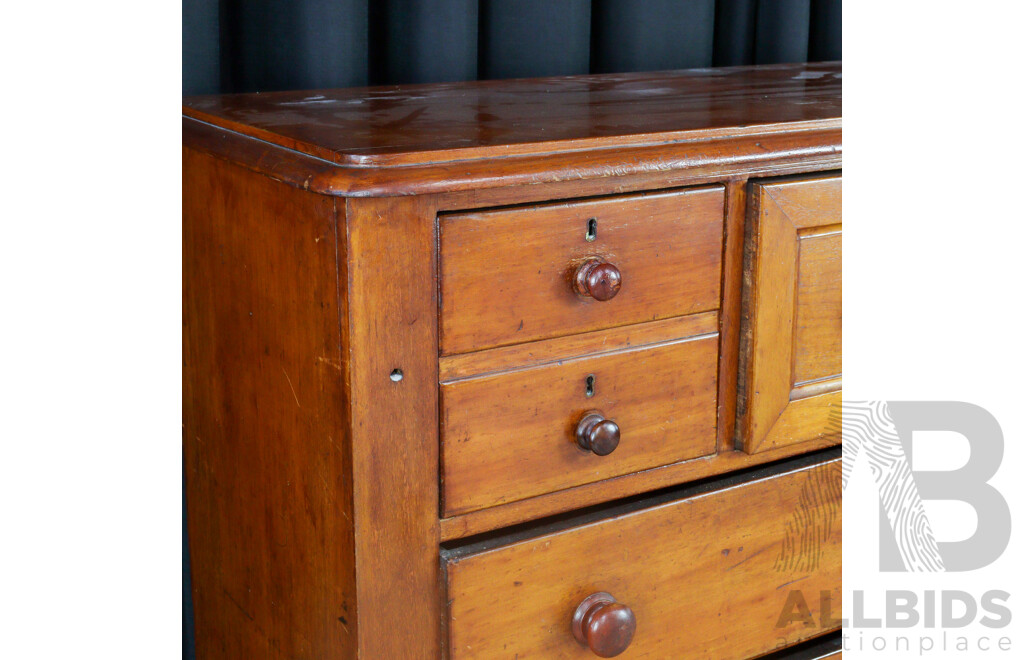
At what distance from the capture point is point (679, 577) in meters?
1.02

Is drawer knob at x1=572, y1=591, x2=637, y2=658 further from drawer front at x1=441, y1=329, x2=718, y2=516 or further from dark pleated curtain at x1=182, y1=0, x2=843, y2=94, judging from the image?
dark pleated curtain at x1=182, y1=0, x2=843, y2=94

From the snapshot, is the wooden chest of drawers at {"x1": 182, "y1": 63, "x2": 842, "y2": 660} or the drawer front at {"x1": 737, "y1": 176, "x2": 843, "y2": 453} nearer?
the wooden chest of drawers at {"x1": 182, "y1": 63, "x2": 842, "y2": 660}

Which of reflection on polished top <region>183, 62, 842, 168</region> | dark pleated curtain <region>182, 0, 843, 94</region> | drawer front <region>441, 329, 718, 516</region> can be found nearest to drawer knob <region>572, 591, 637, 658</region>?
drawer front <region>441, 329, 718, 516</region>

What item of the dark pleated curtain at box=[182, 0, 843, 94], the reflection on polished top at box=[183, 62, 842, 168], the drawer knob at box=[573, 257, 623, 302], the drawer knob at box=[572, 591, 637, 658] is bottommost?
the drawer knob at box=[572, 591, 637, 658]

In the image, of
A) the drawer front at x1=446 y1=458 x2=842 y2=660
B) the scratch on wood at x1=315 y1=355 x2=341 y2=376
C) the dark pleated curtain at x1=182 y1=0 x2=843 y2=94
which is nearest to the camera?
the scratch on wood at x1=315 y1=355 x2=341 y2=376

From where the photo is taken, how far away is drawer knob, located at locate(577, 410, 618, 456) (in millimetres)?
918

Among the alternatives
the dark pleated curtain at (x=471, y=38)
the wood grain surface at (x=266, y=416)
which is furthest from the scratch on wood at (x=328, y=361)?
the dark pleated curtain at (x=471, y=38)

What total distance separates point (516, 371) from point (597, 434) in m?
0.09

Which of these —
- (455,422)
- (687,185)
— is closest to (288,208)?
(455,422)

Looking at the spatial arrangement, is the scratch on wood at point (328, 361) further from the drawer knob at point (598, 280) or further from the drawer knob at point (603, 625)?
the drawer knob at point (603, 625)

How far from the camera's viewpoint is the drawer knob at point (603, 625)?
0.95 meters
